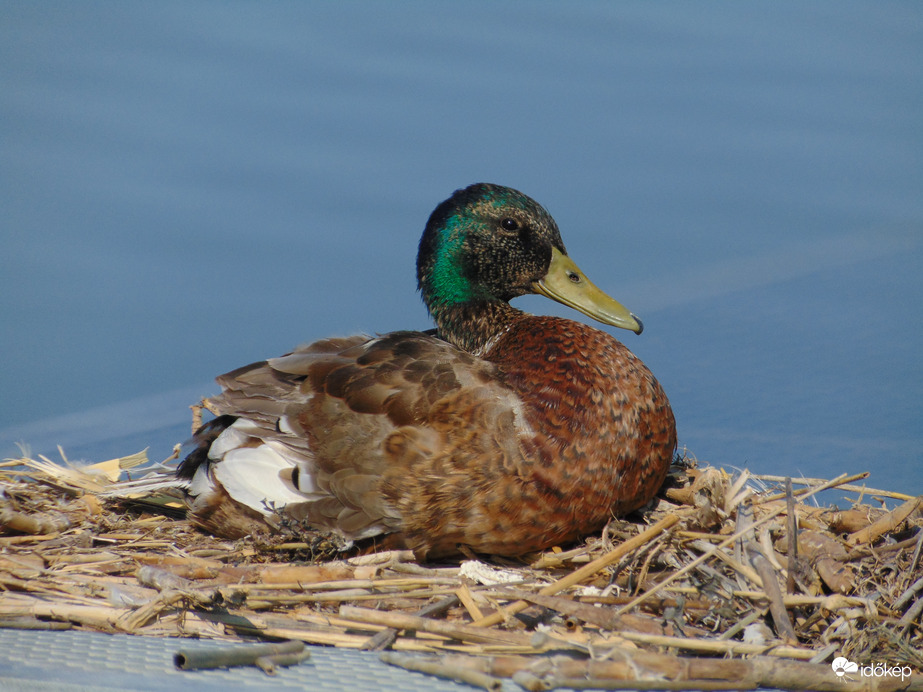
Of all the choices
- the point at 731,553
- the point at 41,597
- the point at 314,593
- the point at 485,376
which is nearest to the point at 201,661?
the point at 314,593

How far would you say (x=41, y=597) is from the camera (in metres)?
1.87

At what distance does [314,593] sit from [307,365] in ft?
1.91

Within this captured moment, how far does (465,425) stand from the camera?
203cm

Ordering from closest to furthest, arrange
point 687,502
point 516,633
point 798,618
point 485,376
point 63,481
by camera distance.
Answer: point 516,633, point 798,618, point 485,376, point 687,502, point 63,481

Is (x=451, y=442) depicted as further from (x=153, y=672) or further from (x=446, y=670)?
(x=153, y=672)

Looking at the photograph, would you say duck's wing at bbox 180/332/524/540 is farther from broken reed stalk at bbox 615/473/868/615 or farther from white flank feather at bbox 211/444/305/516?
broken reed stalk at bbox 615/473/868/615

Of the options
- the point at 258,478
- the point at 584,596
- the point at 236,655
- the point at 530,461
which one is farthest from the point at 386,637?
the point at 258,478

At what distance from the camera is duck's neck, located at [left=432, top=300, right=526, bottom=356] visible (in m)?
2.39

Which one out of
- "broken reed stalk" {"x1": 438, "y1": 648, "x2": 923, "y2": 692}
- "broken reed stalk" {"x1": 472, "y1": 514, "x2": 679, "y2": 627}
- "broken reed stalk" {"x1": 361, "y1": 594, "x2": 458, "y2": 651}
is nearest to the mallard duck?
"broken reed stalk" {"x1": 472, "y1": 514, "x2": 679, "y2": 627}

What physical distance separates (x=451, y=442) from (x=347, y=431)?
23cm

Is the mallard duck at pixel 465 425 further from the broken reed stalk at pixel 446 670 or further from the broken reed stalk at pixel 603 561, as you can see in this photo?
the broken reed stalk at pixel 446 670

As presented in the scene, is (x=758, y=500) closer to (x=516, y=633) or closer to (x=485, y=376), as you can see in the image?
(x=485, y=376)

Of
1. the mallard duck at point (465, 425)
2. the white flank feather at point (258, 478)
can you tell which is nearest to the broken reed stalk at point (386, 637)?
the mallard duck at point (465, 425)

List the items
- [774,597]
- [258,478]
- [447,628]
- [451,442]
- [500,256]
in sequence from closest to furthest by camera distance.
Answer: [447,628], [774,597], [451,442], [258,478], [500,256]
